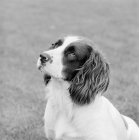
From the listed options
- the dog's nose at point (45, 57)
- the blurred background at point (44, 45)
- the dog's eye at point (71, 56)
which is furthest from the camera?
the blurred background at point (44, 45)

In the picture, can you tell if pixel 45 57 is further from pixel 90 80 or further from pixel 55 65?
pixel 90 80

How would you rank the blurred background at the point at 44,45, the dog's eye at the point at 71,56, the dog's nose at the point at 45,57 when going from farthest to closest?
the blurred background at the point at 44,45, the dog's eye at the point at 71,56, the dog's nose at the point at 45,57

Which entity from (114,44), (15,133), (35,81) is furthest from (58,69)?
(114,44)

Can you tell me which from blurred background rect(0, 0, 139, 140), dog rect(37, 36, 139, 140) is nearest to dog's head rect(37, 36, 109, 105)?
dog rect(37, 36, 139, 140)

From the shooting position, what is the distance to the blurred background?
552 centimetres

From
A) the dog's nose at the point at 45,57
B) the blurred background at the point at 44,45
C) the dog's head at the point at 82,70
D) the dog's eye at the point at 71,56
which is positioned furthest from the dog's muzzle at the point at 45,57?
the blurred background at the point at 44,45

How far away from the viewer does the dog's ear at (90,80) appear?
373cm

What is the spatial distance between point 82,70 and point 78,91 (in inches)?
10.1

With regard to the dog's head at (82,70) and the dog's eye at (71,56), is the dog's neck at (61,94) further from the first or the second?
the dog's eye at (71,56)

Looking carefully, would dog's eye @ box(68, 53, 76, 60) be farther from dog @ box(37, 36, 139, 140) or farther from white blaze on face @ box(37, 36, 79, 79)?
white blaze on face @ box(37, 36, 79, 79)

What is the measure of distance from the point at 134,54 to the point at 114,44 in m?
1.06

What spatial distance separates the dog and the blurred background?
110cm

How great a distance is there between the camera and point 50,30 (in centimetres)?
1132

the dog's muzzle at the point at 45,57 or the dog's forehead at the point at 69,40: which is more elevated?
the dog's forehead at the point at 69,40
